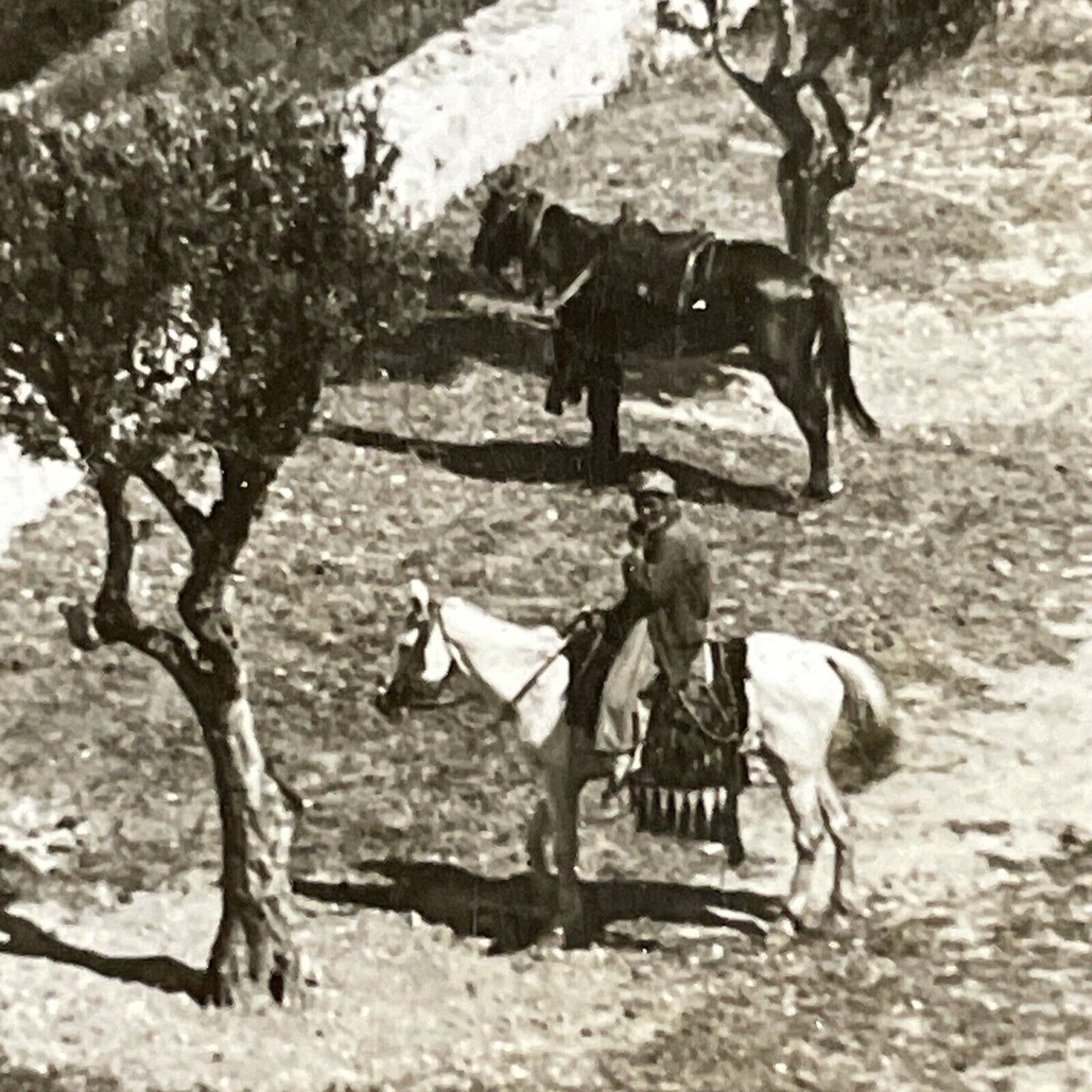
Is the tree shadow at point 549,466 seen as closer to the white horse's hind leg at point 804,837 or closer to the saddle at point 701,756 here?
the saddle at point 701,756

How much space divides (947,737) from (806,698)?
36cm

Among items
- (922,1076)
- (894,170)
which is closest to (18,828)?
(922,1076)

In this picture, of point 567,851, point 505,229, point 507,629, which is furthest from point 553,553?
point 505,229

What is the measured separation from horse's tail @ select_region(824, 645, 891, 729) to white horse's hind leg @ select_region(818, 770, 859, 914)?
0.53 feet

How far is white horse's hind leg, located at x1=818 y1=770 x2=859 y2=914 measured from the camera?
550 cm

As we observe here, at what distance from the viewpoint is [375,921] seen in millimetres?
5633

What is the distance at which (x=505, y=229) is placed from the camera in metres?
5.84

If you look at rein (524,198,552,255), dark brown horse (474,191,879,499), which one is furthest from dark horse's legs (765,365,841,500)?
rein (524,198,552,255)

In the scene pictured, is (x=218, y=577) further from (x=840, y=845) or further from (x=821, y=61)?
(x=821, y=61)

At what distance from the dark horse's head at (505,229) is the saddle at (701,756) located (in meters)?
1.12

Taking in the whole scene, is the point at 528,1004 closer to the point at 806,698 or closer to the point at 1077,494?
the point at 806,698

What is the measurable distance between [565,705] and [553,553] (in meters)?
0.38

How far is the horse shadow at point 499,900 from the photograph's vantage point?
5.58 meters

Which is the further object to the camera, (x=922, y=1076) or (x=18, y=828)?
(x=18, y=828)
